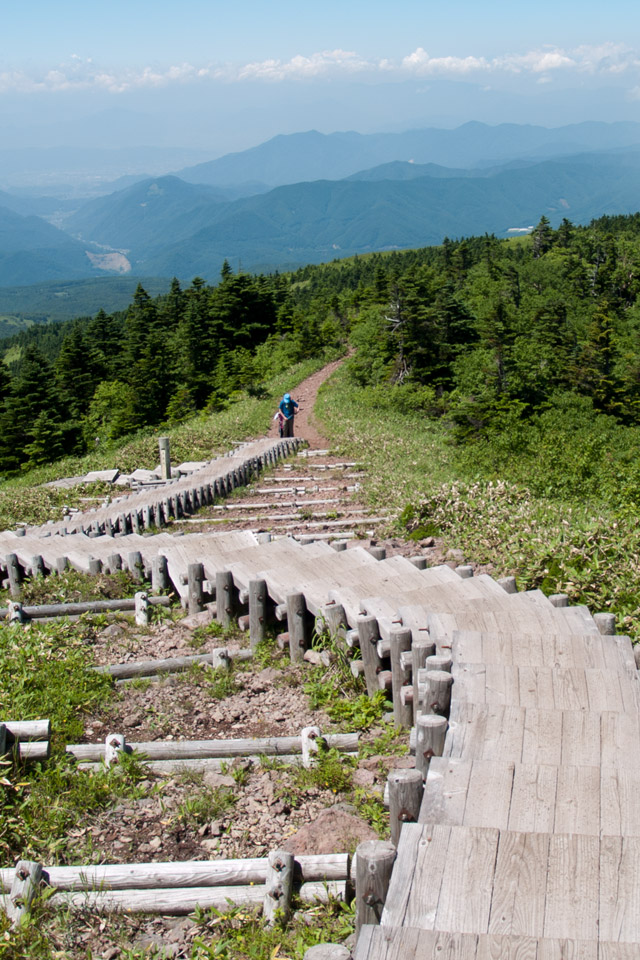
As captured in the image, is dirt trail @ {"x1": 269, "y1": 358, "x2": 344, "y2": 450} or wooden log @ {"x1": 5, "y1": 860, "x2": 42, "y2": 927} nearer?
wooden log @ {"x1": 5, "y1": 860, "x2": 42, "y2": 927}

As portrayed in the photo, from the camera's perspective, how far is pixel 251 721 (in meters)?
6.55

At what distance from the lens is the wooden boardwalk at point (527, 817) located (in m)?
3.02

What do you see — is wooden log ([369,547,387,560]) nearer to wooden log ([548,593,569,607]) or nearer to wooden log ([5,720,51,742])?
wooden log ([548,593,569,607])

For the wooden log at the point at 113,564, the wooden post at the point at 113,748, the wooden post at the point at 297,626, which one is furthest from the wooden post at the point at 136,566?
the wooden post at the point at 113,748

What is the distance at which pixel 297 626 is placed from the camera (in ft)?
23.5

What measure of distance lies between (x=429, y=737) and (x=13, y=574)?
7454 mm

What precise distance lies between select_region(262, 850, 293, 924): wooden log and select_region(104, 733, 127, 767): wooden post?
76.5 inches

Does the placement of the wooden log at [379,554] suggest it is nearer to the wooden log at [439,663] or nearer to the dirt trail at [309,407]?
the wooden log at [439,663]

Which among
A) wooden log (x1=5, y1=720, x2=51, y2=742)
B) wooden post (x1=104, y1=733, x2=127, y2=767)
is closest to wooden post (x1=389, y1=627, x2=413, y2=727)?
wooden post (x1=104, y1=733, x2=127, y2=767)

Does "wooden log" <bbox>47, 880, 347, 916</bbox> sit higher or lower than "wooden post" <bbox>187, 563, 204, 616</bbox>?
lower

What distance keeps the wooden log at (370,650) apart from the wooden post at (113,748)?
6.58 feet

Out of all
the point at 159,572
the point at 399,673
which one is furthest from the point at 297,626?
the point at 159,572

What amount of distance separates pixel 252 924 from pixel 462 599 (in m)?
3.57

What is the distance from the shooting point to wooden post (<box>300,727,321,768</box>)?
18.6ft
